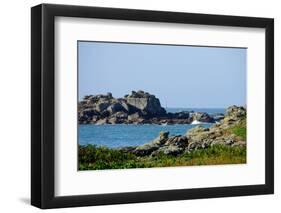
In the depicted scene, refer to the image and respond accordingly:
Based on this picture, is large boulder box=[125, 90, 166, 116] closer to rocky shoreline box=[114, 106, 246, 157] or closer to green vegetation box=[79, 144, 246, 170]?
rocky shoreline box=[114, 106, 246, 157]

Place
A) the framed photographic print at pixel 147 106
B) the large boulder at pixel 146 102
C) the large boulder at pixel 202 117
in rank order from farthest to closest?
1. the large boulder at pixel 202 117
2. the large boulder at pixel 146 102
3. the framed photographic print at pixel 147 106

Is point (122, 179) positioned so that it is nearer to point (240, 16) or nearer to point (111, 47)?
point (111, 47)

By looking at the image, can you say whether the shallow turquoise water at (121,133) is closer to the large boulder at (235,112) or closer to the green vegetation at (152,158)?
the green vegetation at (152,158)

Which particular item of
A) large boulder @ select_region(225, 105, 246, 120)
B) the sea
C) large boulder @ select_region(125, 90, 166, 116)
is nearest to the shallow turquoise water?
the sea

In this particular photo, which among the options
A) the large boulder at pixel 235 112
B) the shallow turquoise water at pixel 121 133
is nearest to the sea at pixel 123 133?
the shallow turquoise water at pixel 121 133

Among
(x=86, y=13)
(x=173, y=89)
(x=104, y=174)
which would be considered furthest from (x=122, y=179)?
(x=86, y=13)

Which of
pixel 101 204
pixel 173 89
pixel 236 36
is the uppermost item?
pixel 236 36

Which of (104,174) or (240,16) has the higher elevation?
(240,16)
